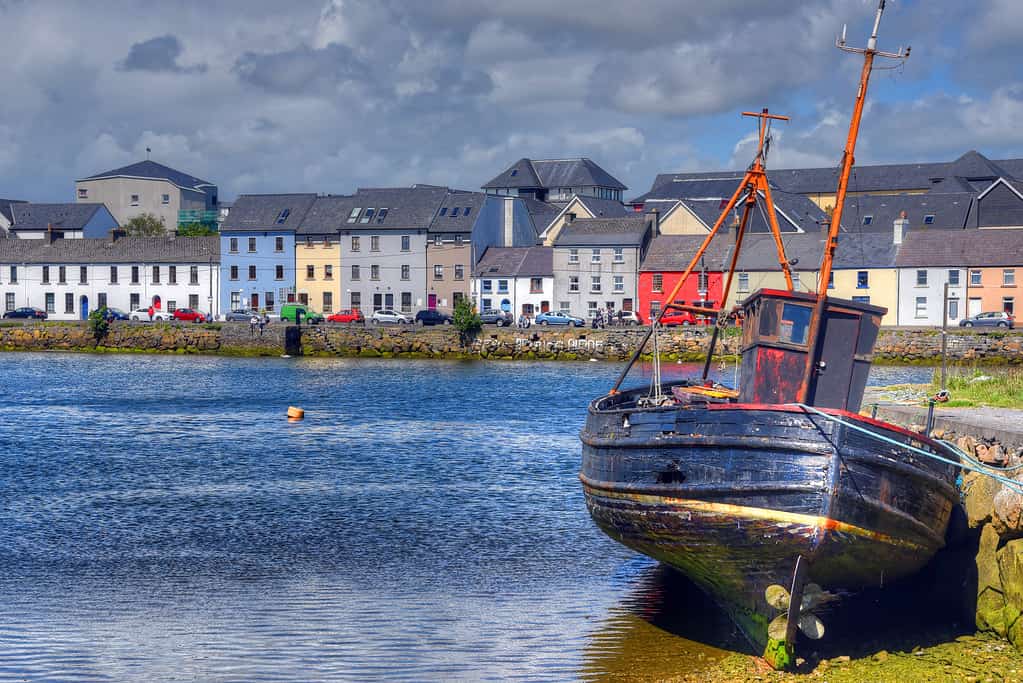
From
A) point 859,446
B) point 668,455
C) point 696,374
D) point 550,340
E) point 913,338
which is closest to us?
point 859,446

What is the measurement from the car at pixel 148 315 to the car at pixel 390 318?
1808cm

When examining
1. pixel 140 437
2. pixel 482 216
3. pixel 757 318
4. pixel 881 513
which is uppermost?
pixel 482 216

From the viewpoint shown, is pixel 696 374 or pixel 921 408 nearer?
pixel 921 408

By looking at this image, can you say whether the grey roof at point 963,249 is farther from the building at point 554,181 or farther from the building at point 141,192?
the building at point 141,192

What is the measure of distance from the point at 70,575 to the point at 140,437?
2028 centimetres

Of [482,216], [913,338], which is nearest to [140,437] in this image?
[913,338]

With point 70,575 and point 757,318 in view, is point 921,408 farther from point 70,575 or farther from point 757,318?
point 70,575

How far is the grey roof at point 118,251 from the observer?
103 m

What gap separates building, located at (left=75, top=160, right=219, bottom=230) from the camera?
14625 cm

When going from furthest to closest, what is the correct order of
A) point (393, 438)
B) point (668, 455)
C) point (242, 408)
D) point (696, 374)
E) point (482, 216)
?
point (482, 216)
point (696, 374)
point (242, 408)
point (393, 438)
point (668, 455)

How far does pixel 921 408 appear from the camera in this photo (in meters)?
20.5

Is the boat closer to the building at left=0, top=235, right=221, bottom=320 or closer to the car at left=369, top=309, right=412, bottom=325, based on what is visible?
the car at left=369, top=309, right=412, bottom=325

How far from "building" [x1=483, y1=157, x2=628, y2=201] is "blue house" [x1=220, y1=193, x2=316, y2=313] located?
4498 centimetres

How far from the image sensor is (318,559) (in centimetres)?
2155
